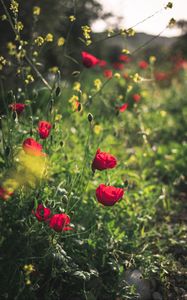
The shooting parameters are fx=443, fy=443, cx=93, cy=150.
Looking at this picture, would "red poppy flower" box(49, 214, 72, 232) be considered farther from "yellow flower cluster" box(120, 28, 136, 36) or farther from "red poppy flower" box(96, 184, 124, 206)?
"yellow flower cluster" box(120, 28, 136, 36)

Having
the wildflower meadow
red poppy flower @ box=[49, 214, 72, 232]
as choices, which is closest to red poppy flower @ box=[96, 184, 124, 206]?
the wildflower meadow

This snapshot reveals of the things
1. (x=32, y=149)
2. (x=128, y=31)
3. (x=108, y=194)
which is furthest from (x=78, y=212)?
(x=128, y=31)

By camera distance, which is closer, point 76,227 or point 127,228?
point 76,227

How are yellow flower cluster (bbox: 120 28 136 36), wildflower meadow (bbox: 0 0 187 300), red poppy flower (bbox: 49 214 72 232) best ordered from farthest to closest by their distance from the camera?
yellow flower cluster (bbox: 120 28 136 36) < wildflower meadow (bbox: 0 0 187 300) < red poppy flower (bbox: 49 214 72 232)

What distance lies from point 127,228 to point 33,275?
2.62 ft

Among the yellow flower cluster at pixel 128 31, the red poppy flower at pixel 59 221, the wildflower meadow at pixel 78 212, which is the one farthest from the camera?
the yellow flower cluster at pixel 128 31

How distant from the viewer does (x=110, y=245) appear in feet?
8.14

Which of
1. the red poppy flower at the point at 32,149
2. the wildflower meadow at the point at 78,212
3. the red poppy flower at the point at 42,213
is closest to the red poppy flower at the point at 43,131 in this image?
the wildflower meadow at the point at 78,212

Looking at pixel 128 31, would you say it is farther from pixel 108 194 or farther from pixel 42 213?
pixel 42 213

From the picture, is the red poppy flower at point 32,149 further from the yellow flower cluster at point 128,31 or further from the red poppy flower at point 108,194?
the yellow flower cluster at point 128,31

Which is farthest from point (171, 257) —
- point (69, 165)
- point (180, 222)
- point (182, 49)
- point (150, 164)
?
point (182, 49)

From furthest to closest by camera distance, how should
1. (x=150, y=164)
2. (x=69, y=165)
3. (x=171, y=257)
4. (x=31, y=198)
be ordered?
(x=150, y=164)
(x=69, y=165)
(x=171, y=257)
(x=31, y=198)

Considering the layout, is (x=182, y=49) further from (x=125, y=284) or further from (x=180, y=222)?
(x=125, y=284)

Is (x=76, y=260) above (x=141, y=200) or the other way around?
the other way around
